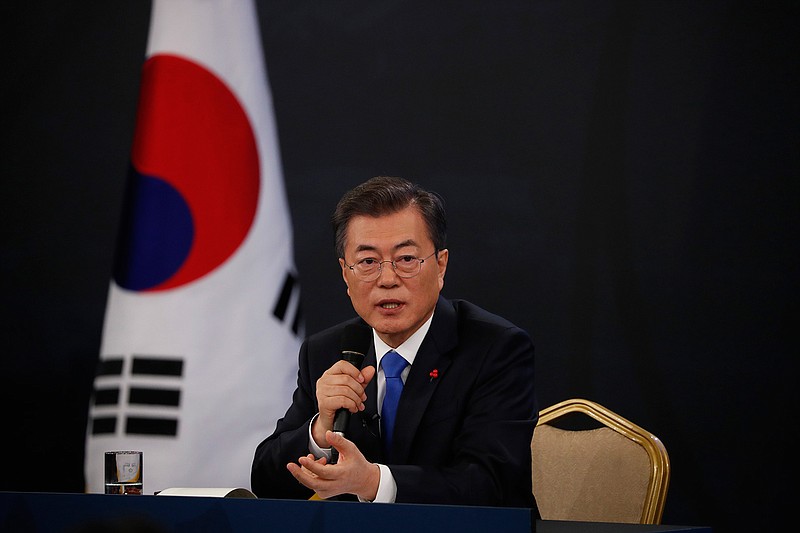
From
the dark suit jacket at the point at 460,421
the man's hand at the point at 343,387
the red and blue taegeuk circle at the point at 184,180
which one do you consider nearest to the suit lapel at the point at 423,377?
the dark suit jacket at the point at 460,421

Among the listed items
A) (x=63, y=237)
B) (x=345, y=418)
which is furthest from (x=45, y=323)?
(x=345, y=418)

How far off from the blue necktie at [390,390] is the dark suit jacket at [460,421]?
0.07 ft

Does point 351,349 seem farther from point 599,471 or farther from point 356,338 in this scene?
point 599,471

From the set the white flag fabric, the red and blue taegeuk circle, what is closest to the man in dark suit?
the white flag fabric

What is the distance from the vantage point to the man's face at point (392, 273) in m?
2.14

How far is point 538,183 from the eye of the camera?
3.43m

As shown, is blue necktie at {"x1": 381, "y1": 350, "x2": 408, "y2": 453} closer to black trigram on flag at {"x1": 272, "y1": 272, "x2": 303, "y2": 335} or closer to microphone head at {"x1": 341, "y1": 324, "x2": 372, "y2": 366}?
microphone head at {"x1": 341, "y1": 324, "x2": 372, "y2": 366}

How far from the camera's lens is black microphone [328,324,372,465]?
1.80 m

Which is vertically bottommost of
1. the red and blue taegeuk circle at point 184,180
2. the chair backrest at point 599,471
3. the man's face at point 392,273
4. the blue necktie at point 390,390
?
the chair backrest at point 599,471

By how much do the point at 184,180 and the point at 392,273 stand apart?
4.98 ft

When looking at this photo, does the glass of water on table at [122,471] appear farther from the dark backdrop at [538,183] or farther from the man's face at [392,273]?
the dark backdrop at [538,183]

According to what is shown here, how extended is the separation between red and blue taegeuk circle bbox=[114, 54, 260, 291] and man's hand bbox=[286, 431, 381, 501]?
71.3 inches

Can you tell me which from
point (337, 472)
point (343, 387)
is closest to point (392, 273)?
point (343, 387)

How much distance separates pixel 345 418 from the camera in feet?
5.91
